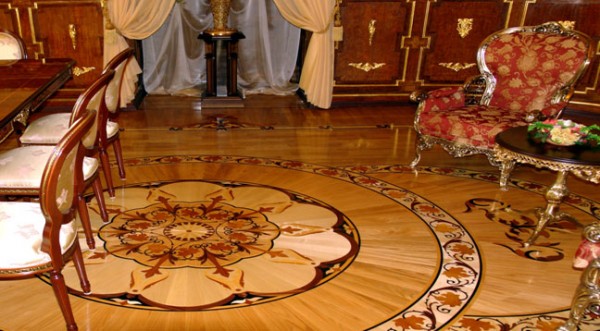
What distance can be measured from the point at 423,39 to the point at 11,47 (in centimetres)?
393

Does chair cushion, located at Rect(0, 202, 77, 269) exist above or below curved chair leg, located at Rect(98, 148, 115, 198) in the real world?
above

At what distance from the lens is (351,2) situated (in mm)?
5488

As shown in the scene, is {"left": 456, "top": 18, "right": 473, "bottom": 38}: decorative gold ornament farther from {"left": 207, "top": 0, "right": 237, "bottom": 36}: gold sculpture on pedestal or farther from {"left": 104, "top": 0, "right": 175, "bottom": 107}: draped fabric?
{"left": 104, "top": 0, "right": 175, "bottom": 107}: draped fabric

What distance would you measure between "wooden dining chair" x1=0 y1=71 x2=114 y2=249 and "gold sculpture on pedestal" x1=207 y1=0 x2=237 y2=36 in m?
2.78

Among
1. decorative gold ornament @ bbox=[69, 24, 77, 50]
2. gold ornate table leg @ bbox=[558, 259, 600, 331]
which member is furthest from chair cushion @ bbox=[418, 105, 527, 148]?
decorative gold ornament @ bbox=[69, 24, 77, 50]

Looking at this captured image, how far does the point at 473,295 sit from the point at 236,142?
258 cm

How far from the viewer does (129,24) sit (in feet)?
16.6

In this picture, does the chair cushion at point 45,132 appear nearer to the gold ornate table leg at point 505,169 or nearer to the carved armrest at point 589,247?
the carved armrest at point 589,247

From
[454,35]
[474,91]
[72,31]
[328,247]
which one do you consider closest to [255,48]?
[72,31]

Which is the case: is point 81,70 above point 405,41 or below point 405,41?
below

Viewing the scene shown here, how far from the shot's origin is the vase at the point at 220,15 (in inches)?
215

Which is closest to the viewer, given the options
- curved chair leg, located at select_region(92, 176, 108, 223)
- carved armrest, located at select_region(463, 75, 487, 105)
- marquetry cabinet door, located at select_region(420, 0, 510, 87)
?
curved chair leg, located at select_region(92, 176, 108, 223)

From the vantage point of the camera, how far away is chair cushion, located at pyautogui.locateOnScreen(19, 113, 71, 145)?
117 inches

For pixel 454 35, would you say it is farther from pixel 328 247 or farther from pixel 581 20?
pixel 328 247
